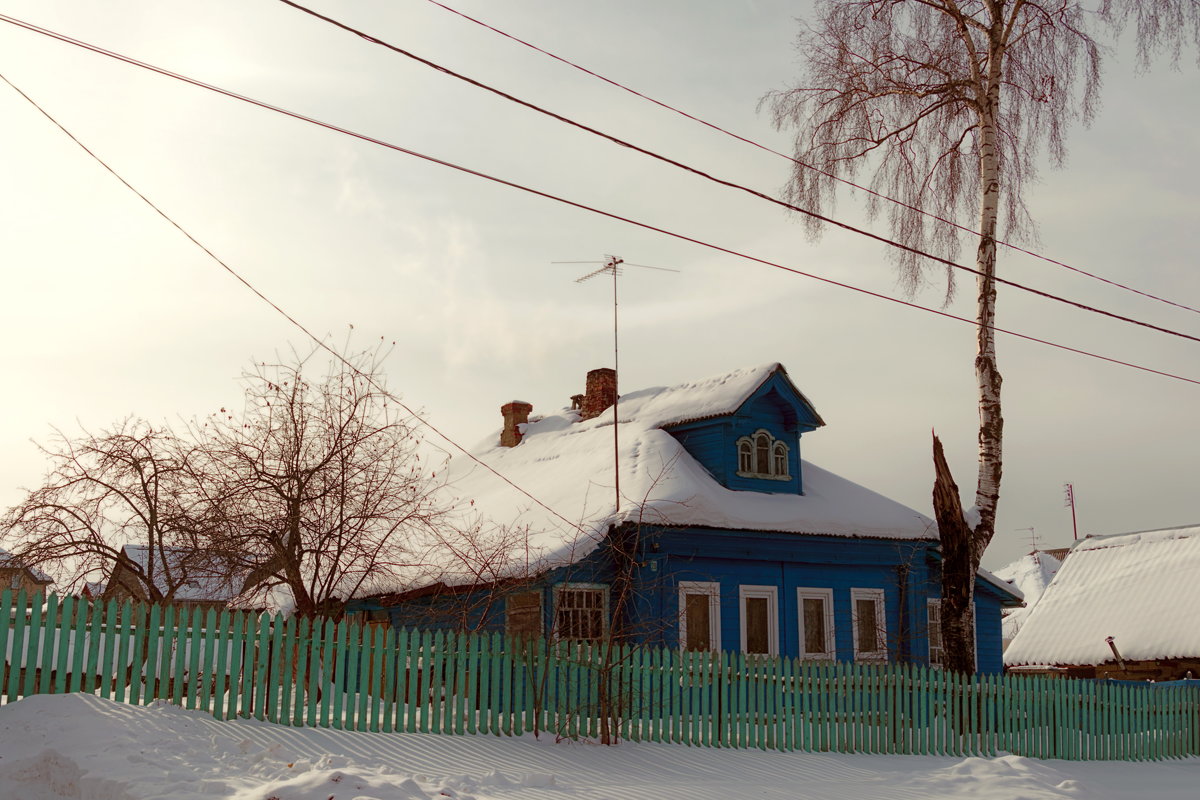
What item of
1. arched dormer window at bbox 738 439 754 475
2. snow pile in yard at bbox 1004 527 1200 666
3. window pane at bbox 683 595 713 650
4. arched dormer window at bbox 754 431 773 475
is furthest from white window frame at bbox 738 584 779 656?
snow pile in yard at bbox 1004 527 1200 666

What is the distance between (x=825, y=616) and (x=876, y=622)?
1.35 metres

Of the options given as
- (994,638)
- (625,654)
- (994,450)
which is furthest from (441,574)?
(994,638)

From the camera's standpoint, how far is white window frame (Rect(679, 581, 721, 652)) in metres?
19.2

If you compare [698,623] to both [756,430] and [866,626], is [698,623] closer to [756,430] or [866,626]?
[866,626]

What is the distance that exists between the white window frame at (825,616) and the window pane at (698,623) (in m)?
2.08

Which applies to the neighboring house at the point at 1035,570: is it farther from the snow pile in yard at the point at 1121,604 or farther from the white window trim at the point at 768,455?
the white window trim at the point at 768,455

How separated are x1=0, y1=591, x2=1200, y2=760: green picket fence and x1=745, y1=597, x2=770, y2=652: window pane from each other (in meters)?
4.84

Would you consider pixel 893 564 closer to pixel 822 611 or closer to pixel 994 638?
pixel 822 611

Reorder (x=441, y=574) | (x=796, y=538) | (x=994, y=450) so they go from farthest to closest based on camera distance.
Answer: (x=796, y=538)
(x=441, y=574)
(x=994, y=450)

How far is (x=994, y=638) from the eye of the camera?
24.0 metres

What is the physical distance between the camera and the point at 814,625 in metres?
21.1

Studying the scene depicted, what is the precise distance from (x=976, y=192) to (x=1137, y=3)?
3.67m

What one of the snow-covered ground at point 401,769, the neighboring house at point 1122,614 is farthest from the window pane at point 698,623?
the neighboring house at point 1122,614

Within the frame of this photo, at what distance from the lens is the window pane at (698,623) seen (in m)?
19.4
